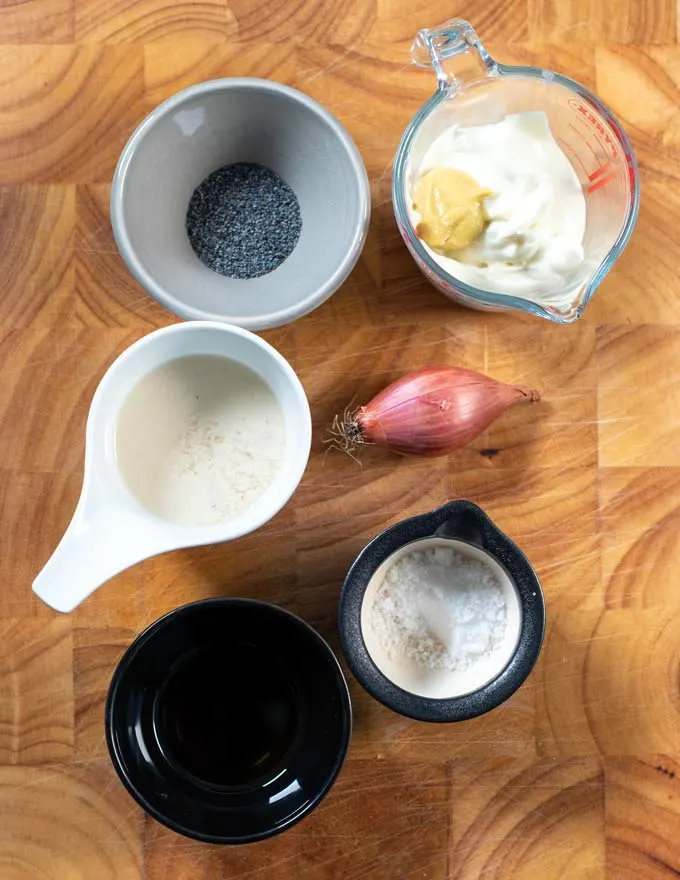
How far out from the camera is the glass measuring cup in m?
0.70

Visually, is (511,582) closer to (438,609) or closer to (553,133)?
(438,609)

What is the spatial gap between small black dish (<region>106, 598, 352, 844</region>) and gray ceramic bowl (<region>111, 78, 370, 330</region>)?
0.27 m

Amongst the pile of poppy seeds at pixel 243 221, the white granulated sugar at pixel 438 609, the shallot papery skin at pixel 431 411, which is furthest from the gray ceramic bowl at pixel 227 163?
the white granulated sugar at pixel 438 609

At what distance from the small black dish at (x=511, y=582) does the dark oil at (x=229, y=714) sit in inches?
4.7

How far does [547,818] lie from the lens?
808 mm

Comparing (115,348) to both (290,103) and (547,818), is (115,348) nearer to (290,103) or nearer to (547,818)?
(290,103)

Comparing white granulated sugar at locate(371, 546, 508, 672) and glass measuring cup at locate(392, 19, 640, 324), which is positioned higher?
glass measuring cup at locate(392, 19, 640, 324)

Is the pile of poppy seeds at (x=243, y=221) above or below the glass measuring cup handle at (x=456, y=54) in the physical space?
below

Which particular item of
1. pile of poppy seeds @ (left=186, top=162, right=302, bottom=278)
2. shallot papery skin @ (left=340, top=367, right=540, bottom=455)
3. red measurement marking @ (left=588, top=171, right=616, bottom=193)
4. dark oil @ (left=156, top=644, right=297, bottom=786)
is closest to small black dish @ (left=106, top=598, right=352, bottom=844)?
dark oil @ (left=156, top=644, right=297, bottom=786)

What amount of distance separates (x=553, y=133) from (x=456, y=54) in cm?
12

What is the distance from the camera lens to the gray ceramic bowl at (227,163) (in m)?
0.71

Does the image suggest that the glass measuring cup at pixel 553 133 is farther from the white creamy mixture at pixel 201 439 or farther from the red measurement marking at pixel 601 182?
the white creamy mixture at pixel 201 439

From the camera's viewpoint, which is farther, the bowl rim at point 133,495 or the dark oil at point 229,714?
the dark oil at point 229,714

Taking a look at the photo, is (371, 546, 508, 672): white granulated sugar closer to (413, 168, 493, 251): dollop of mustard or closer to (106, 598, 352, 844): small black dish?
(106, 598, 352, 844): small black dish
